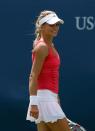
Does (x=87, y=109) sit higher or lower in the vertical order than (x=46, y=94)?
lower

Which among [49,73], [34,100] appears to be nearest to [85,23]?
[49,73]

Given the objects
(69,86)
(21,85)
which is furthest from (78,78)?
→ (21,85)

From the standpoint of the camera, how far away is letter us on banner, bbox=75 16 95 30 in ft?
17.3

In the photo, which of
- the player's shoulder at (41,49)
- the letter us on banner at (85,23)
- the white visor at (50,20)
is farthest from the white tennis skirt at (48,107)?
the letter us on banner at (85,23)

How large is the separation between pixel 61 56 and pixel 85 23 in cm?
37

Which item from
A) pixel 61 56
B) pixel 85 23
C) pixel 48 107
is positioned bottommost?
pixel 48 107

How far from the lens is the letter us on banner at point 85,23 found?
208 inches

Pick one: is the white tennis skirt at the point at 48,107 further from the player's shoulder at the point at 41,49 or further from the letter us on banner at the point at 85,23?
the letter us on banner at the point at 85,23

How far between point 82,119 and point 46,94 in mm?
1549

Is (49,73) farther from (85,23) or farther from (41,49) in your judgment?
(85,23)

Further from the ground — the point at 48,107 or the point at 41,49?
the point at 41,49

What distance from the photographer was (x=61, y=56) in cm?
530

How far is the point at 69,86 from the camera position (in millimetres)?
5293

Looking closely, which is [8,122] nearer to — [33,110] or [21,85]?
[21,85]
